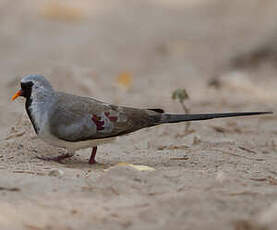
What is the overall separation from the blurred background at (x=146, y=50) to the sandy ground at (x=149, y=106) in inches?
1.1

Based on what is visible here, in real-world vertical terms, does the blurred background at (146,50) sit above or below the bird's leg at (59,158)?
above

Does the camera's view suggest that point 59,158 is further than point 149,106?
No

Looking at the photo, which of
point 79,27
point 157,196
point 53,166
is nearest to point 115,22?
point 79,27

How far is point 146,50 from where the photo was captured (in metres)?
11.1

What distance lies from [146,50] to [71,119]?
6.35 metres

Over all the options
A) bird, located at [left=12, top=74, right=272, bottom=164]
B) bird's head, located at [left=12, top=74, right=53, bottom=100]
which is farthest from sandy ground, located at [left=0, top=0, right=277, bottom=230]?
bird's head, located at [left=12, top=74, right=53, bottom=100]

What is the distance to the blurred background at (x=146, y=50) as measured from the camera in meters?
8.12

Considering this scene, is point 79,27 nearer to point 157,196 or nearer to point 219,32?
point 219,32

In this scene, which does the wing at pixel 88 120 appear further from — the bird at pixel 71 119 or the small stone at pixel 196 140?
the small stone at pixel 196 140

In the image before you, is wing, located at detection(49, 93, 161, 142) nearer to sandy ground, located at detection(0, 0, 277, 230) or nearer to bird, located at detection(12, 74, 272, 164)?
bird, located at detection(12, 74, 272, 164)

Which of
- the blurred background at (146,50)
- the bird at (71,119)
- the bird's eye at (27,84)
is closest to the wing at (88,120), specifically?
the bird at (71,119)

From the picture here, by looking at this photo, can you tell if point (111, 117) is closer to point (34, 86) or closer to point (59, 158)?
point (59, 158)

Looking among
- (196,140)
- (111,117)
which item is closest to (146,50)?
(196,140)

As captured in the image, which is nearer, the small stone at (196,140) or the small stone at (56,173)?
the small stone at (56,173)
